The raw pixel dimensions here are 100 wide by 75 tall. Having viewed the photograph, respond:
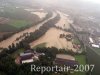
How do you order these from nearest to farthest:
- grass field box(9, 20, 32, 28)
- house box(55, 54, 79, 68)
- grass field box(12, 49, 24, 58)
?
house box(55, 54, 79, 68) → grass field box(12, 49, 24, 58) → grass field box(9, 20, 32, 28)

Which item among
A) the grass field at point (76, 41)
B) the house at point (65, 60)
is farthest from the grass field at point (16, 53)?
the grass field at point (76, 41)


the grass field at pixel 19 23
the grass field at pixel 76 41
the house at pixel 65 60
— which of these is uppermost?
the grass field at pixel 19 23

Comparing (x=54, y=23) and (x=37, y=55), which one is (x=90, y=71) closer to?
(x=37, y=55)

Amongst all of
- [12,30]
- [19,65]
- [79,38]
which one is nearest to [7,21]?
[12,30]

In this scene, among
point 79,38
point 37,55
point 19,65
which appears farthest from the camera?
point 79,38

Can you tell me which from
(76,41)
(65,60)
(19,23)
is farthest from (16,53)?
(19,23)

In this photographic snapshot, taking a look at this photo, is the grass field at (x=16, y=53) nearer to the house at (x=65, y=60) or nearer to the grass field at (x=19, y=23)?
the house at (x=65, y=60)

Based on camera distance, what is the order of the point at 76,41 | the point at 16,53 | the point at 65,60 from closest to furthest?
the point at 65,60, the point at 16,53, the point at 76,41

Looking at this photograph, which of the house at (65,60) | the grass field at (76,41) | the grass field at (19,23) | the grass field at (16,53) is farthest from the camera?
the grass field at (19,23)

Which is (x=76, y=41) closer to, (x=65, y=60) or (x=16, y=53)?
(x=65, y=60)

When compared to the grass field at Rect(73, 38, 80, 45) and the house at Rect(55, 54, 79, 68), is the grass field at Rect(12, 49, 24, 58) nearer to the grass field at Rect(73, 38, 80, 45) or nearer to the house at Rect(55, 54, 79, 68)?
the house at Rect(55, 54, 79, 68)

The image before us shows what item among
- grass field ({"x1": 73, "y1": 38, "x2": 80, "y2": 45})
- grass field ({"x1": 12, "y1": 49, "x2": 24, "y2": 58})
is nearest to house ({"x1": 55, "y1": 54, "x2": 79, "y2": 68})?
grass field ({"x1": 12, "y1": 49, "x2": 24, "y2": 58})
